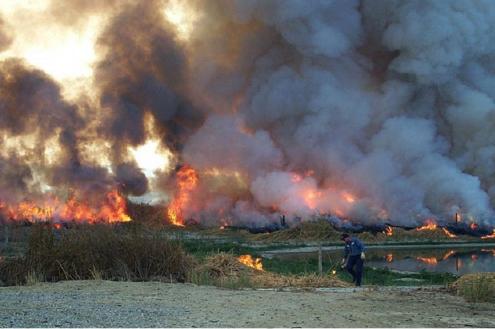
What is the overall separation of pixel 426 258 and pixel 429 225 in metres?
15.4

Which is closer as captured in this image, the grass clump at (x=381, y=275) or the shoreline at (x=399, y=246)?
the grass clump at (x=381, y=275)

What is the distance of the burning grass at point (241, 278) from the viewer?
20547 millimetres

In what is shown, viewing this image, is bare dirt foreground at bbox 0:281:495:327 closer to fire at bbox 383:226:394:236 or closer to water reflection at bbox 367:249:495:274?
water reflection at bbox 367:249:495:274

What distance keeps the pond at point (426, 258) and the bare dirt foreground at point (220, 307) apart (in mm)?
17294

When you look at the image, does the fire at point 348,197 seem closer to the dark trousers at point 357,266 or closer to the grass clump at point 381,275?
the grass clump at point 381,275

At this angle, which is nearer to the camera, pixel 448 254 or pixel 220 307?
pixel 220 307

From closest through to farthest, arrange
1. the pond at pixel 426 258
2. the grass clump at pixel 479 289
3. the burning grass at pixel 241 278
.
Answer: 1. the grass clump at pixel 479 289
2. the burning grass at pixel 241 278
3. the pond at pixel 426 258

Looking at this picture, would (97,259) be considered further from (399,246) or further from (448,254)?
(399,246)

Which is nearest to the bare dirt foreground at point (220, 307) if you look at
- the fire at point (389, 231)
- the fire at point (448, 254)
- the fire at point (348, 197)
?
the fire at point (448, 254)

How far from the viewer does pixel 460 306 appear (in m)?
15.9

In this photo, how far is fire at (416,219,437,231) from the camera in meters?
55.9

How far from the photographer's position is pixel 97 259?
69.4ft

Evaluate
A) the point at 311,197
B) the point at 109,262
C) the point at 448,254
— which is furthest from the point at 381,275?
the point at 311,197

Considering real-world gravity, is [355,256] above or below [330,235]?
below
